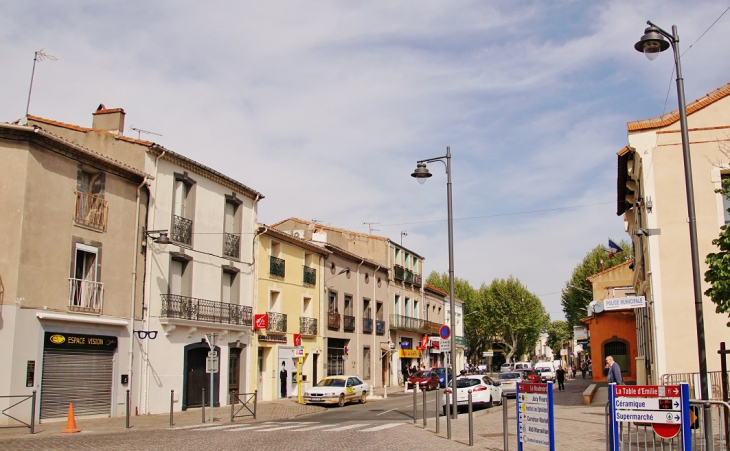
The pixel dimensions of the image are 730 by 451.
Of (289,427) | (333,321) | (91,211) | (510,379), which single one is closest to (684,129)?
(289,427)

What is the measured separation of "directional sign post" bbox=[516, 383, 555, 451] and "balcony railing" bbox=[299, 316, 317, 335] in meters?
Answer: 25.7

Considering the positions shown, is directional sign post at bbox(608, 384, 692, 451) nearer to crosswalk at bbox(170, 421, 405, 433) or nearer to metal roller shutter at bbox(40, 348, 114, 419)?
crosswalk at bbox(170, 421, 405, 433)

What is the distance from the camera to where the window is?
29.8 m

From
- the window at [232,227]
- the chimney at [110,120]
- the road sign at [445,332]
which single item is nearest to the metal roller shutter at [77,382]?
the window at [232,227]

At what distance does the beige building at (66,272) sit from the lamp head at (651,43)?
639 inches

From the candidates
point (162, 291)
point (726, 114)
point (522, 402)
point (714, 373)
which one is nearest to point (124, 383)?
point (162, 291)

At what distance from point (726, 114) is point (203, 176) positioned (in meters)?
19.2

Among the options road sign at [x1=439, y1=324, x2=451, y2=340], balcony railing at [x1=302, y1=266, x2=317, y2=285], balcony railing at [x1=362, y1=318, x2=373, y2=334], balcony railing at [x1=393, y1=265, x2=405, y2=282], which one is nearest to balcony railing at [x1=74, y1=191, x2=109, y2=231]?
road sign at [x1=439, y1=324, x2=451, y2=340]

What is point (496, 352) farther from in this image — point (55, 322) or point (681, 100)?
point (681, 100)

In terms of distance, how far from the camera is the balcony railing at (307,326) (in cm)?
3591

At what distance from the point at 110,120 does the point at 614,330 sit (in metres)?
31.8

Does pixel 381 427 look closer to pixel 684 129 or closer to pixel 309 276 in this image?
pixel 684 129

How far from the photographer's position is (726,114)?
21.4 m

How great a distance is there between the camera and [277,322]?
33.2 meters
